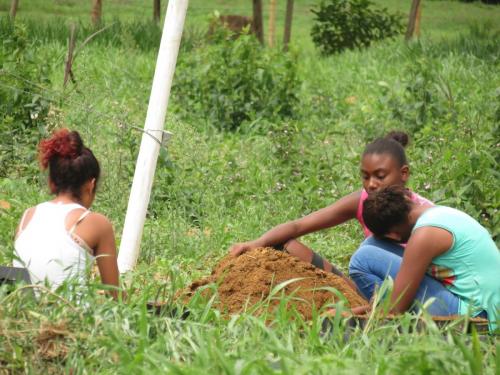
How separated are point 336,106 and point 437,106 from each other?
5.06 ft

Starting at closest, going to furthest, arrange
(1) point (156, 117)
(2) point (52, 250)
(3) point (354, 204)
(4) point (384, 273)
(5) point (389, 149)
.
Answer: (2) point (52, 250) → (4) point (384, 273) → (5) point (389, 149) → (3) point (354, 204) → (1) point (156, 117)

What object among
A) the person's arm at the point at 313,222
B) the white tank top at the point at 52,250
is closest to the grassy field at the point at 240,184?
the white tank top at the point at 52,250

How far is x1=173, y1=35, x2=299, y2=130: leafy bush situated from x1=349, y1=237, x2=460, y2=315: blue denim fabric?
4328mm

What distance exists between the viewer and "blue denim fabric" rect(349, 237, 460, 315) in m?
4.61

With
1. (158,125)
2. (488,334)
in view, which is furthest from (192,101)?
(488,334)

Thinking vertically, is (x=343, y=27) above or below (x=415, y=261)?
above

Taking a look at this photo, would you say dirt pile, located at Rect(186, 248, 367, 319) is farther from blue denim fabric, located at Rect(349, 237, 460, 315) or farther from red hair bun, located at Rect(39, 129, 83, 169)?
red hair bun, located at Rect(39, 129, 83, 169)

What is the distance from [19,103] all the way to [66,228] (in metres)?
3.77

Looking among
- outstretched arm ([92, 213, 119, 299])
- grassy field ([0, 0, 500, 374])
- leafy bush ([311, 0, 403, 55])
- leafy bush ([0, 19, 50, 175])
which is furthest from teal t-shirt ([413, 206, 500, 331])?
leafy bush ([311, 0, 403, 55])

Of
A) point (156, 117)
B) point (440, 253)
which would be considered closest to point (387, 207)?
point (440, 253)

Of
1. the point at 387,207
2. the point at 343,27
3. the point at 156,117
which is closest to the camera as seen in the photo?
the point at 387,207

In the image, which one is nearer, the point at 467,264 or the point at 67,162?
the point at 67,162

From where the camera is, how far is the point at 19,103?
788 centimetres

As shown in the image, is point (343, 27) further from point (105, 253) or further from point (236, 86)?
point (105, 253)
